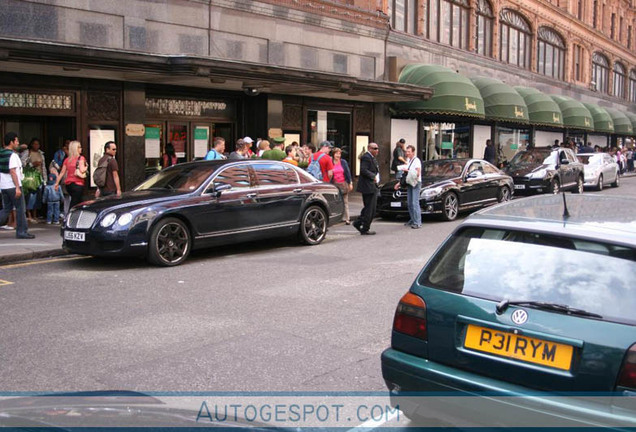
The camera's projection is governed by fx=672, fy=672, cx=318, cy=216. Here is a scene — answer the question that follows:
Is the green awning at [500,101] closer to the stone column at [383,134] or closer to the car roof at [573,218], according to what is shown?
the stone column at [383,134]

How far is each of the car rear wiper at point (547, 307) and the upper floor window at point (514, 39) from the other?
3086 cm

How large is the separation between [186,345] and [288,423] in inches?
74.7

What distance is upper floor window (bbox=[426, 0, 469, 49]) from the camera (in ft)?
88.4

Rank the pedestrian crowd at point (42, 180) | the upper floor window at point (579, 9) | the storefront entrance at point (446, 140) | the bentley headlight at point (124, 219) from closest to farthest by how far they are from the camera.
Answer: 1. the bentley headlight at point (124, 219)
2. the pedestrian crowd at point (42, 180)
3. the storefront entrance at point (446, 140)
4. the upper floor window at point (579, 9)

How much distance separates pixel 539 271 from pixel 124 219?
709 cm

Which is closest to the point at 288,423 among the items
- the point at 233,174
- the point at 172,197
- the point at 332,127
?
the point at 172,197

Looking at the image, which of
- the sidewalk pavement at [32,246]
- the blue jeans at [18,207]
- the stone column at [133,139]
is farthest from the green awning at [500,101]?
the blue jeans at [18,207]

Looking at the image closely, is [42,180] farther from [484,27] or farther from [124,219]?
[484,27]

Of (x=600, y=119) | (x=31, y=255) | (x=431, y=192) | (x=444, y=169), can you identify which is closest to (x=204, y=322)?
(x=31, y=255)

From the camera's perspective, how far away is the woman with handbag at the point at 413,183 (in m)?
14.2

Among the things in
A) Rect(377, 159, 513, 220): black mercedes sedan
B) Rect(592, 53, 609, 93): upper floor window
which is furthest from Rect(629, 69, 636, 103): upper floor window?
Rect(377, 159, 513, 220): black mercedes sedan

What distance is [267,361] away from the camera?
552cm

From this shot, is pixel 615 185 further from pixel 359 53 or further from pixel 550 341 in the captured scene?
pixel 550 341

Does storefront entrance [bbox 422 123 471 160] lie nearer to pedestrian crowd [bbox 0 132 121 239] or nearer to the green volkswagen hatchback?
pedestrian crowd [bbox 0 132 121 239]
